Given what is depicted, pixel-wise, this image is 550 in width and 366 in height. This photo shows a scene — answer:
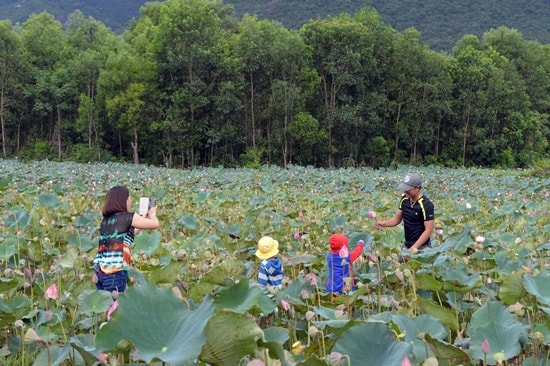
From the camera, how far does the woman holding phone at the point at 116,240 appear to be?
3.62 m

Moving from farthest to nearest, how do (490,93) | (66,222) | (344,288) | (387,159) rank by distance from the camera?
(490,93), (387,159), (66,222), (344,288)

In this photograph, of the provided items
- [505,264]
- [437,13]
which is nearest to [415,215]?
[505,264]

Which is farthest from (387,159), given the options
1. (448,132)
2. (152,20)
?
(152,20)

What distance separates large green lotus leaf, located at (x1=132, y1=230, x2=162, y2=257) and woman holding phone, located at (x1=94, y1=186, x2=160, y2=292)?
17 cm

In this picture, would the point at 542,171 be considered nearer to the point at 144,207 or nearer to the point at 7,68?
the point at 144,207

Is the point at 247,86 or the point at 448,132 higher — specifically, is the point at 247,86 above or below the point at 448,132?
above

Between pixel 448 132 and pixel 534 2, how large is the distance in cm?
7041

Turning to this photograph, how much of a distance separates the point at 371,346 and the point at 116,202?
2664 mm

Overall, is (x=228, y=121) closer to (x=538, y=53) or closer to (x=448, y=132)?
(x=448, y=132)

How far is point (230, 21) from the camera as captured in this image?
41.3m

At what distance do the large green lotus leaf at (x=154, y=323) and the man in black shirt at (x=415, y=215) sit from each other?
12.1 feet

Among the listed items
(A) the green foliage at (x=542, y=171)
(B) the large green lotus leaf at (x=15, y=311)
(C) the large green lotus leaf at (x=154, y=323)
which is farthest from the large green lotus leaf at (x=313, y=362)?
(A) the green foliage at (x=542, y=171)

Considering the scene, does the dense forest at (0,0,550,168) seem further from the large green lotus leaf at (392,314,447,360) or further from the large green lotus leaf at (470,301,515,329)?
the large green lotus leaf at (392,314,447,360)

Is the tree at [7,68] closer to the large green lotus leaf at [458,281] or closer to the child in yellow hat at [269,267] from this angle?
the child in yellow hat at [269,267]
